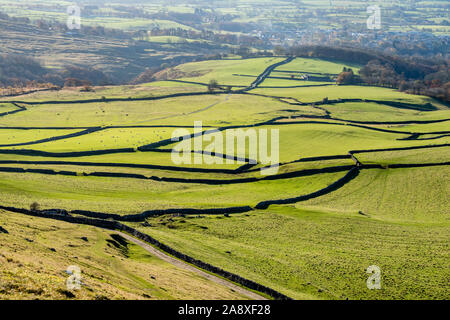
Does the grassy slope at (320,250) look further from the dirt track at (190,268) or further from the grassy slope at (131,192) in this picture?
the grassy slope at (131,192)

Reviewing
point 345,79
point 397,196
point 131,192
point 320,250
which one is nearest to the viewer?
point 320,250

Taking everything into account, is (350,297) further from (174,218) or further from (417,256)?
(174,218)

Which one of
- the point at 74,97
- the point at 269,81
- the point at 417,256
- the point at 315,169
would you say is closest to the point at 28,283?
the point at 417,256
